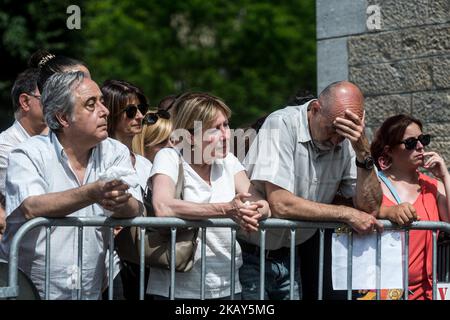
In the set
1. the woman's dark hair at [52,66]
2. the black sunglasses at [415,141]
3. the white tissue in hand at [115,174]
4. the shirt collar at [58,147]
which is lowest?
the white tissue in hand at [115,174]

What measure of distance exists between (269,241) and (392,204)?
30.7 inches

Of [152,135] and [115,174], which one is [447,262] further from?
[115,174]

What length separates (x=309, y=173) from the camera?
16.5 feet

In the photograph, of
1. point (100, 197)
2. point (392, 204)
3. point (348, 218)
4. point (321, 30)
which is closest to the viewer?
point (100, 197)

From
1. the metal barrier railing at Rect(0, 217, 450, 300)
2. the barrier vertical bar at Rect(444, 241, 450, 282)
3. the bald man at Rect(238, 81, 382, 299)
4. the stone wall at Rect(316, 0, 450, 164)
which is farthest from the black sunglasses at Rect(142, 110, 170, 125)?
the stone wall at Rect(316, 0, 450, 164)

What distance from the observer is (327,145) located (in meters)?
5.01

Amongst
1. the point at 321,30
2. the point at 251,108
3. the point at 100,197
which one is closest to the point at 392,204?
the point at 100,197

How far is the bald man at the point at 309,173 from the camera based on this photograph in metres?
4.80

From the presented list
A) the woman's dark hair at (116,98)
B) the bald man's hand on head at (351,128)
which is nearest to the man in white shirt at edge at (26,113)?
the woman's dark hair at (116,98)

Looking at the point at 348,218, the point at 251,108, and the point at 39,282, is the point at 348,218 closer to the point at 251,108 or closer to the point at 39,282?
the point at 39,282

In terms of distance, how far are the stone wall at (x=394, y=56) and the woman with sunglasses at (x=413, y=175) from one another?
106cm

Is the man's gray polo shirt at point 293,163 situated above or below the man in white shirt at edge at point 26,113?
below

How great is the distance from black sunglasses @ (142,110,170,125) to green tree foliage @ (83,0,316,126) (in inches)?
841

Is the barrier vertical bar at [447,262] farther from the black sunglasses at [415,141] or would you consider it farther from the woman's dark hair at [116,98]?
the woman's dark hair at [116,98]
